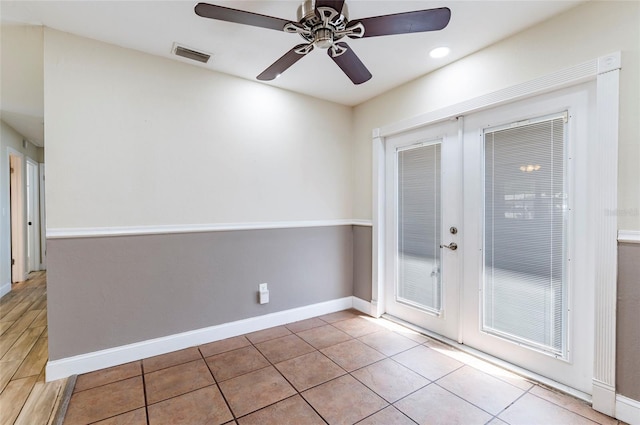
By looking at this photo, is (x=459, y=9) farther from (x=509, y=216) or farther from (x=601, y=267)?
(x=601, y=267)

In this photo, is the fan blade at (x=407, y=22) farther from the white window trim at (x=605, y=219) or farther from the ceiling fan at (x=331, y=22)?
the white window trim at (x=605, y=219)

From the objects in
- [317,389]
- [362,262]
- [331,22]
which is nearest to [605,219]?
[331,22]

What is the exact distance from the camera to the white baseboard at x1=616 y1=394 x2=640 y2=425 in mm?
1688

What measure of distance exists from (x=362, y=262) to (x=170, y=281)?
6.90ft

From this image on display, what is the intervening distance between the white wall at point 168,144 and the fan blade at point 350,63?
1.26 metres

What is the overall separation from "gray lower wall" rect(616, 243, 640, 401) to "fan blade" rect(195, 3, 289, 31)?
7.77 ft

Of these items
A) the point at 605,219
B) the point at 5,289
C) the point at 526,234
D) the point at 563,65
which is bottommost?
the point at 5,289

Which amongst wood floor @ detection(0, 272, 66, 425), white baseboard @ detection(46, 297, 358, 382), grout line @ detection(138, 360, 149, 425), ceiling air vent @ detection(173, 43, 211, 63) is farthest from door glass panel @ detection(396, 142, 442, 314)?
wood floor @ detection(0, 272, 66, 425)

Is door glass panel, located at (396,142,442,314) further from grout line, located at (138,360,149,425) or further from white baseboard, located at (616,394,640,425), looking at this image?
grout line, located at (138,360,149,425)

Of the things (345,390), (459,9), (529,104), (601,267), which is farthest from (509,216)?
(345,390)

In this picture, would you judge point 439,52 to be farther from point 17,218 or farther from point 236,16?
point 17,218

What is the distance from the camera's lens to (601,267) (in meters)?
1.81

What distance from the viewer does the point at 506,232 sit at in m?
2.34

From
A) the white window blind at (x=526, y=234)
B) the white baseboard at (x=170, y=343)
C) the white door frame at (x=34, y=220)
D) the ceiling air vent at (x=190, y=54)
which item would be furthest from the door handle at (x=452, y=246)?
the white door frame at (x=34, y=220)
